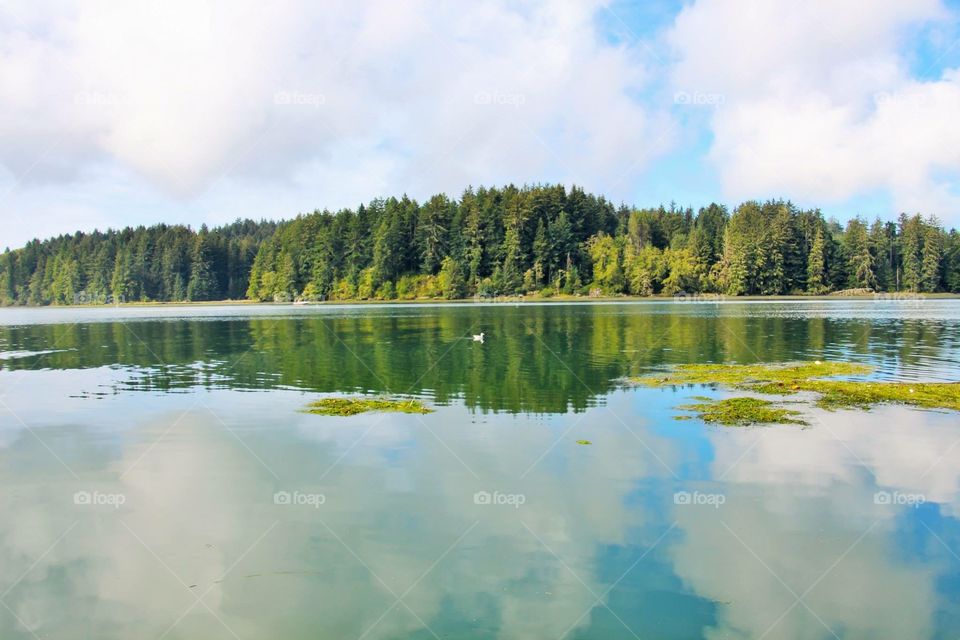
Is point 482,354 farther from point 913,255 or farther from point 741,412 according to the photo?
point 913,255

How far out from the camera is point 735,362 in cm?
3375

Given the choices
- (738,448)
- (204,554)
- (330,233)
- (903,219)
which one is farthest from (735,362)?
(903,219)

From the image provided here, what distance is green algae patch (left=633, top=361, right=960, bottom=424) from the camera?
2227 cm

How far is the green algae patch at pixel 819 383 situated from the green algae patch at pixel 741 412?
6.43 feet

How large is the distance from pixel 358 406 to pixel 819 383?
1788cm

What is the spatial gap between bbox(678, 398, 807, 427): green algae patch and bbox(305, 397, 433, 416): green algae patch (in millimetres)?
9076

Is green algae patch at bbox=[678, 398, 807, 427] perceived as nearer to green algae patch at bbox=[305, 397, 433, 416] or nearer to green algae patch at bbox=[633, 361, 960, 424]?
green algae patch at bbox=[633, 361, 960, 424]

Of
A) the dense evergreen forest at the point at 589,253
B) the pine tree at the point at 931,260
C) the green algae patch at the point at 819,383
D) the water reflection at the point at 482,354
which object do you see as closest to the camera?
the green algae patch at the point at 819,383

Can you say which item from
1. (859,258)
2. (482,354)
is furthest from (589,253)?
(482,354)

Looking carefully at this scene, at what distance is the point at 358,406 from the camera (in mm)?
23422

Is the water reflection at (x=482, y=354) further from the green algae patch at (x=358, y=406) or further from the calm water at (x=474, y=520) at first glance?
the calm water at (x=474, y=520)

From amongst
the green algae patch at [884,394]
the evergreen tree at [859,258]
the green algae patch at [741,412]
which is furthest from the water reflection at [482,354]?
the evergreen tree at [859,258]

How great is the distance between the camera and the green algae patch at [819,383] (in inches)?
877

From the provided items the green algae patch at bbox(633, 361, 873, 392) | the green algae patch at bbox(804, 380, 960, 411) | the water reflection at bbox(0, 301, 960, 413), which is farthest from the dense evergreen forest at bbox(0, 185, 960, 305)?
the green algae patch at bbox(804, 380, 960, 411)
